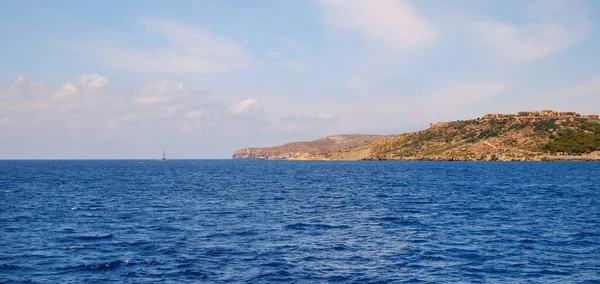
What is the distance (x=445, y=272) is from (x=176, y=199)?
56006 mm

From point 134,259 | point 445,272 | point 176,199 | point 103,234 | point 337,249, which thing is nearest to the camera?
point 445,272

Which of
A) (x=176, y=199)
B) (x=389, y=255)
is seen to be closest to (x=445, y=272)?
(x=389, y=255)

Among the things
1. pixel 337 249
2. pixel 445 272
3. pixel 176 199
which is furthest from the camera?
pixel 176 199

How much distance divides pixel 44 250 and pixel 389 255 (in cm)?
2799

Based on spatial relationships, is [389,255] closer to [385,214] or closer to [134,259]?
[134,259]

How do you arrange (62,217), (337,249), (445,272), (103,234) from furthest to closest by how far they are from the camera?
1. (62,217)
2. (103,234)
3. (337,249)
4. (445,272)

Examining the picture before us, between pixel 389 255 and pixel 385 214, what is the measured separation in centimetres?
2306

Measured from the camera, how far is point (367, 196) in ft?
273

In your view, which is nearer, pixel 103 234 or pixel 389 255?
pixel 389 255

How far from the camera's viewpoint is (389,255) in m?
37.0

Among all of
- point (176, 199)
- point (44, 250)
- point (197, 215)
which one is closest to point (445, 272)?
point (44, 250)

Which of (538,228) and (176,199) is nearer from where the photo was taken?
(538,228)

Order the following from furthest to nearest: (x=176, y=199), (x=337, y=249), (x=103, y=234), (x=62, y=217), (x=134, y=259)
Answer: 1. (x=176, y=199)
2. (x=62, y=217)
3. (x=103, y=234)
4. (x=337, y=249)
5. (x=134, y=259)

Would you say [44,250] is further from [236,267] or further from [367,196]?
[367,196]
